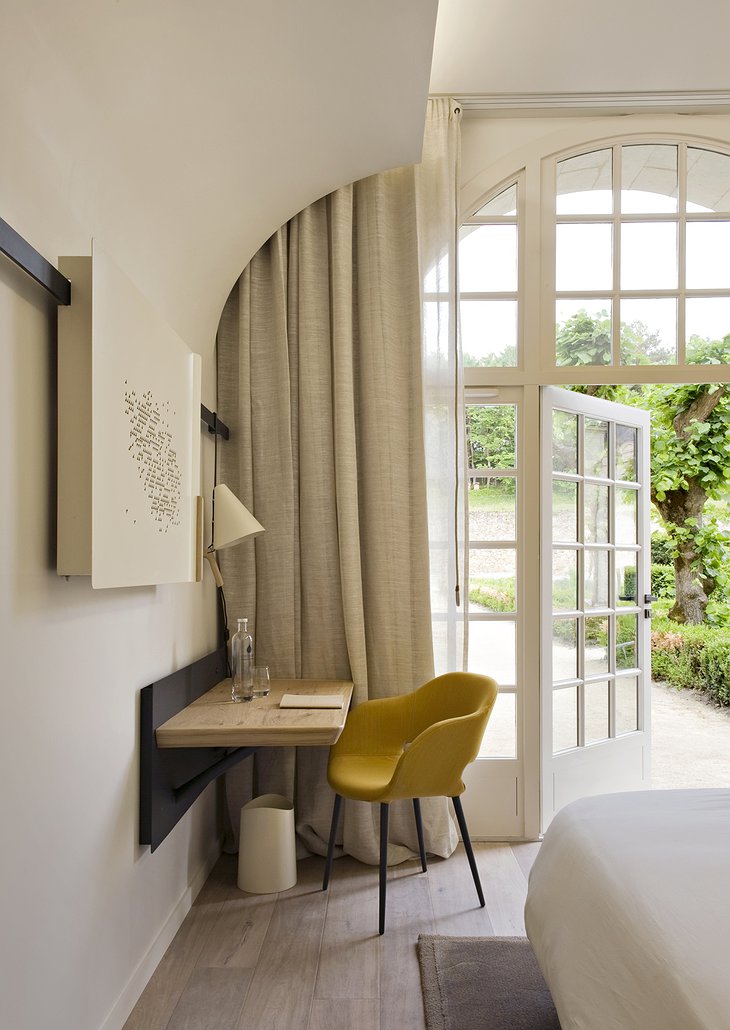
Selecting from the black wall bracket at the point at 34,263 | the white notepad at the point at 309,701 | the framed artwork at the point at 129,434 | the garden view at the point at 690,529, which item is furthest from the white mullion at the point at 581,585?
the garden view at the point at 690,529

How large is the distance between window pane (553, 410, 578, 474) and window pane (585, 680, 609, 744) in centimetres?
95

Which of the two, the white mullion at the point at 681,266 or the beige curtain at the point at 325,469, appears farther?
the white mullion at the point at 681,266

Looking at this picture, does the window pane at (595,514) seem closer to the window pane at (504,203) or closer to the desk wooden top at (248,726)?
the window pane at (504,203)

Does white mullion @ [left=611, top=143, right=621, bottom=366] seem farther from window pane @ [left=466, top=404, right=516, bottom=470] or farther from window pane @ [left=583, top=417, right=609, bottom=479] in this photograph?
window pane @ [left=466, top=404, right=516, bottom=470]

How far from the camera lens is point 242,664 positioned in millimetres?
2771

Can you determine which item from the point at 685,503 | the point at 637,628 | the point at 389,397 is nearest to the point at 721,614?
the point at 685,503

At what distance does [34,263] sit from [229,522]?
1372 mm

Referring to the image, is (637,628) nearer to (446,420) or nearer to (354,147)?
(446,420)

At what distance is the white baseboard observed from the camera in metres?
2.01

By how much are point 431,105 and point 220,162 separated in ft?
4.13

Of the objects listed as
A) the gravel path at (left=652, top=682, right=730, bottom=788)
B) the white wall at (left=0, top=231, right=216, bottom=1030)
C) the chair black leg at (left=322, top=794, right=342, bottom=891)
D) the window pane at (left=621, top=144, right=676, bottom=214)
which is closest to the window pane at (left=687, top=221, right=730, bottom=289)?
the window pane at (left=621, top=144, right=676, bottom=214)

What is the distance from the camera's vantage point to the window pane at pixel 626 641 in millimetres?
3625

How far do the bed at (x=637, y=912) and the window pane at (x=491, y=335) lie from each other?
1899mm

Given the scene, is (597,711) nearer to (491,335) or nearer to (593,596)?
(593,596)
